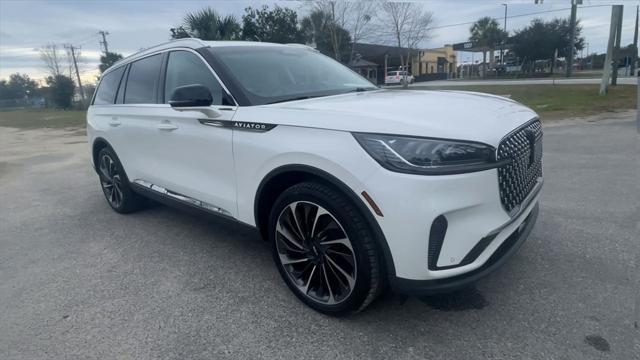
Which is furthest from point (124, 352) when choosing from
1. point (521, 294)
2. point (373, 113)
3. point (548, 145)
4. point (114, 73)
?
point (548, 145)

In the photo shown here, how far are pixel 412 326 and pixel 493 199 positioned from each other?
3.13 ft

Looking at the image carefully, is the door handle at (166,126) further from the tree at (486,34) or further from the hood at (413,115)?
the tree at (486,34)

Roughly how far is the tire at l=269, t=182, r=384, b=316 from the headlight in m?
0.38

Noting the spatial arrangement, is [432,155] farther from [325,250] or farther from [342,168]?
[325,250]

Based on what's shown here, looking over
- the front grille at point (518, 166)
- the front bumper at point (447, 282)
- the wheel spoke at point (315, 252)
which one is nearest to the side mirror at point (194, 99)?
the wheel spoke at point (315, 252)

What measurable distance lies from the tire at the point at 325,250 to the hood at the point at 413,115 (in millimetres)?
423

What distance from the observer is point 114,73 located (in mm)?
5281

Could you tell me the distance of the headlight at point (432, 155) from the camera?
2213mm

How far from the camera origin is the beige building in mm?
59963

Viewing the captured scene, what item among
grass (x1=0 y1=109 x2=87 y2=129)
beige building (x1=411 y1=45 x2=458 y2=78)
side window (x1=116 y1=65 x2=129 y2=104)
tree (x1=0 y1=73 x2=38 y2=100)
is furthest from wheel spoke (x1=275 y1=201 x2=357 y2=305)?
tree (x1=0 y1=73 x2=38 y2=100)

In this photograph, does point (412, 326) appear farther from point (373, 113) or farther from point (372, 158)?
point (373, 113)

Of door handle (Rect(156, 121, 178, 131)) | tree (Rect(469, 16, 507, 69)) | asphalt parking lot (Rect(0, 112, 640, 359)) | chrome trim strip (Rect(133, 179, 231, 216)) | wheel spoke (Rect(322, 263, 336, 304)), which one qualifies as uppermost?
tree (Rect(469, 16, 507, 69))

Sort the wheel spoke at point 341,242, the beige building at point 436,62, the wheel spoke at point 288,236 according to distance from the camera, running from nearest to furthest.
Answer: the wheel spoke at point 341,242 → the wheel spoke at point 288,236 → the beige building at point 436,62

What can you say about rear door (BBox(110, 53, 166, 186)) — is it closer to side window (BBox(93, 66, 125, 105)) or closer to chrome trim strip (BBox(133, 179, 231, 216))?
chrome trim strip (BBox(133, 179, 231, 216))
